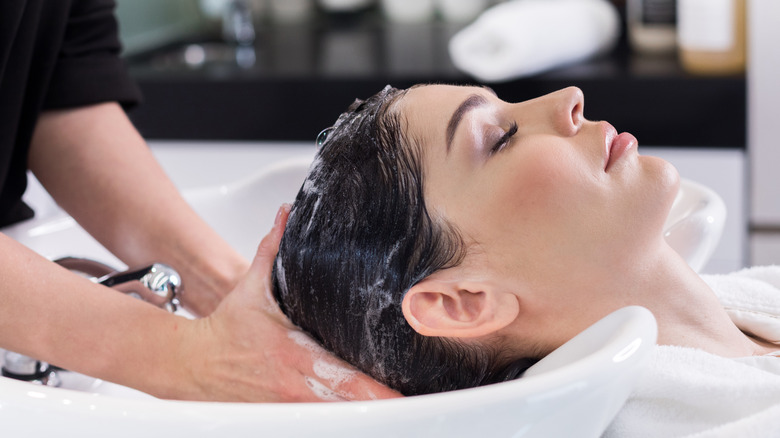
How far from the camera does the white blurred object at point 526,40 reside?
74.6 inches

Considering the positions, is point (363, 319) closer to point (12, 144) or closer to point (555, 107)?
point (555, 107)

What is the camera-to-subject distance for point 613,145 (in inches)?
35.1

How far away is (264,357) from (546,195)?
329 millimetres

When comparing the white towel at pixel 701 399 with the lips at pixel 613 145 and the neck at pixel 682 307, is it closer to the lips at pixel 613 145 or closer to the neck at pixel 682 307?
the neck at pixel 682 307

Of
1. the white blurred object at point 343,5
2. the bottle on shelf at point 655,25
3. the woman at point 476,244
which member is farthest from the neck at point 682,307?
the white blurred object at point 343,5

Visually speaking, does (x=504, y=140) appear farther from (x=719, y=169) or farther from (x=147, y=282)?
(x=719, y=169)

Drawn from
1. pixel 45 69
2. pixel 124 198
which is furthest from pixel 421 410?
pixel 45 69

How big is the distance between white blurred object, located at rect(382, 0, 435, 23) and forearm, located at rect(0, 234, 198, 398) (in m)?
1.87

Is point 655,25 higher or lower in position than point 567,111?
lower

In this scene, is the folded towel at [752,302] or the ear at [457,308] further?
the folded towel at [752,302]

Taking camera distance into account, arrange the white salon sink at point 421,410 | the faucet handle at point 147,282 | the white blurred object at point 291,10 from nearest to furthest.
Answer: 1. the white salon sink at point 421,410
2. the faucet handle at point 147,282
3. the white blurred object at point 291,10

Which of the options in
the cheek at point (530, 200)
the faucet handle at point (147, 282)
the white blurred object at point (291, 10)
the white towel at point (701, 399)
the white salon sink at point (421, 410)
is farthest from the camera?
the white blurred object at point (291, 10)

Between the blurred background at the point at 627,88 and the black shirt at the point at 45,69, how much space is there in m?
0.75

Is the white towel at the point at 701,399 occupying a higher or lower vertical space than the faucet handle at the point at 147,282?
lower
